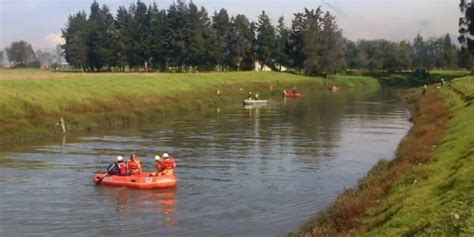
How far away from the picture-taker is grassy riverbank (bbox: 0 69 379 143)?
45.9 metres

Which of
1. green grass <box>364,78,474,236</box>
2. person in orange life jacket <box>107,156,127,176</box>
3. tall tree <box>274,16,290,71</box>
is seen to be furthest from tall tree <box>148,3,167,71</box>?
green grass <box>364,78,474,236</box>

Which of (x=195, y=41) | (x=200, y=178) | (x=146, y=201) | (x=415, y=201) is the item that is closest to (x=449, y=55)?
(x=195, y=41)

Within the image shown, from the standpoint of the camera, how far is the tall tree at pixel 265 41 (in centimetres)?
13012

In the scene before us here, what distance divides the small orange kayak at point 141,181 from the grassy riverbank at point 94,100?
54.0 ft

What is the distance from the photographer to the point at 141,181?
1067 inches

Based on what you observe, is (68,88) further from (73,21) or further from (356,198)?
(73,21)

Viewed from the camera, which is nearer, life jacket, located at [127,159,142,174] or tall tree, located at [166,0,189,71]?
life jacket, located at [127,159,142,174]

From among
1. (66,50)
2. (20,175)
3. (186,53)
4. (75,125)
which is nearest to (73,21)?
(66,50)

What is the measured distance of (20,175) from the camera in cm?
3017

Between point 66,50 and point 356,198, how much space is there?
12087 centimetres

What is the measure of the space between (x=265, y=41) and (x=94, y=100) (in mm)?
76770

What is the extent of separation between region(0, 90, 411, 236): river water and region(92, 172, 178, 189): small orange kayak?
442 millimetres

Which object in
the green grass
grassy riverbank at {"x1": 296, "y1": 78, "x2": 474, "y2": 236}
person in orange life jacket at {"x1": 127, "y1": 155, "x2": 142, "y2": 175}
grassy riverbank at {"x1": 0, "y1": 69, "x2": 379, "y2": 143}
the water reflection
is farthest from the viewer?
grassy riverbank at {"x1": 0, "y1": 69, "x2": 379, "y2": 143}

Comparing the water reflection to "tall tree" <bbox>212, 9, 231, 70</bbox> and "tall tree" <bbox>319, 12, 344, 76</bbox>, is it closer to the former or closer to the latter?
"tall tree" <bbox>212, 9, 231, 70</bbox>
